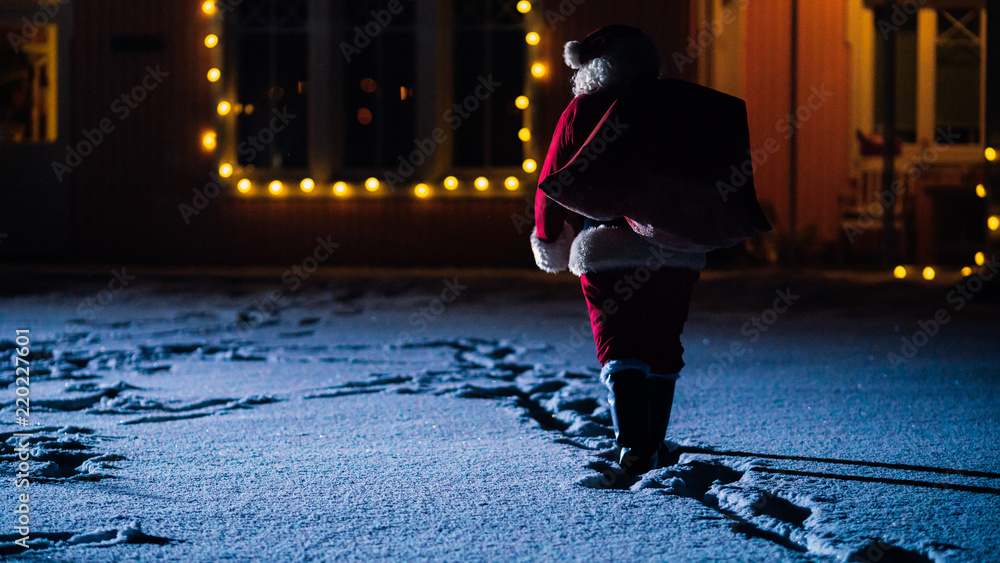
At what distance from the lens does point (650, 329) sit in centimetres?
356

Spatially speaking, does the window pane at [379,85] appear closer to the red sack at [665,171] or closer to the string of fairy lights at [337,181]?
the string of fairy lights at [337,181]

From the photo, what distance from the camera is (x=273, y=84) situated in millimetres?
11180

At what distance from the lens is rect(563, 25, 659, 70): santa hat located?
3.50 m

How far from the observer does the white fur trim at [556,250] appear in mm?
3633

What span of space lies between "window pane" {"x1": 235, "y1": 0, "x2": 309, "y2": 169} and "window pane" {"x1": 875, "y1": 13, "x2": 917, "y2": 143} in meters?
5.81

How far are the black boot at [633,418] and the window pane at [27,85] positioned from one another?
952cm

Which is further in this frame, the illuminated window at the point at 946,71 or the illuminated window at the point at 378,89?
the illuminated window at the point at 946,71

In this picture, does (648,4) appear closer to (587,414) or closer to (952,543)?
(587,414)

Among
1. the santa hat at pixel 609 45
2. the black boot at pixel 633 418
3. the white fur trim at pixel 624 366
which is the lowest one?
the black boot at pixel 633 418

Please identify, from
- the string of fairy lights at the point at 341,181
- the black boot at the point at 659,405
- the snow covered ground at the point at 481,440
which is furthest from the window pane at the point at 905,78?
the black boot at the point at 659,405

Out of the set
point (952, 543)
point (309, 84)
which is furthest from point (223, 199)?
point (952, 543)

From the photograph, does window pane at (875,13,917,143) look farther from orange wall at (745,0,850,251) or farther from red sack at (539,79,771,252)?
red sack at (539,79,771,252)

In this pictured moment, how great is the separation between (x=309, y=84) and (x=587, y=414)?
24.3ft

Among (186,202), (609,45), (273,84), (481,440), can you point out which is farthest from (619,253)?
(186,202)
